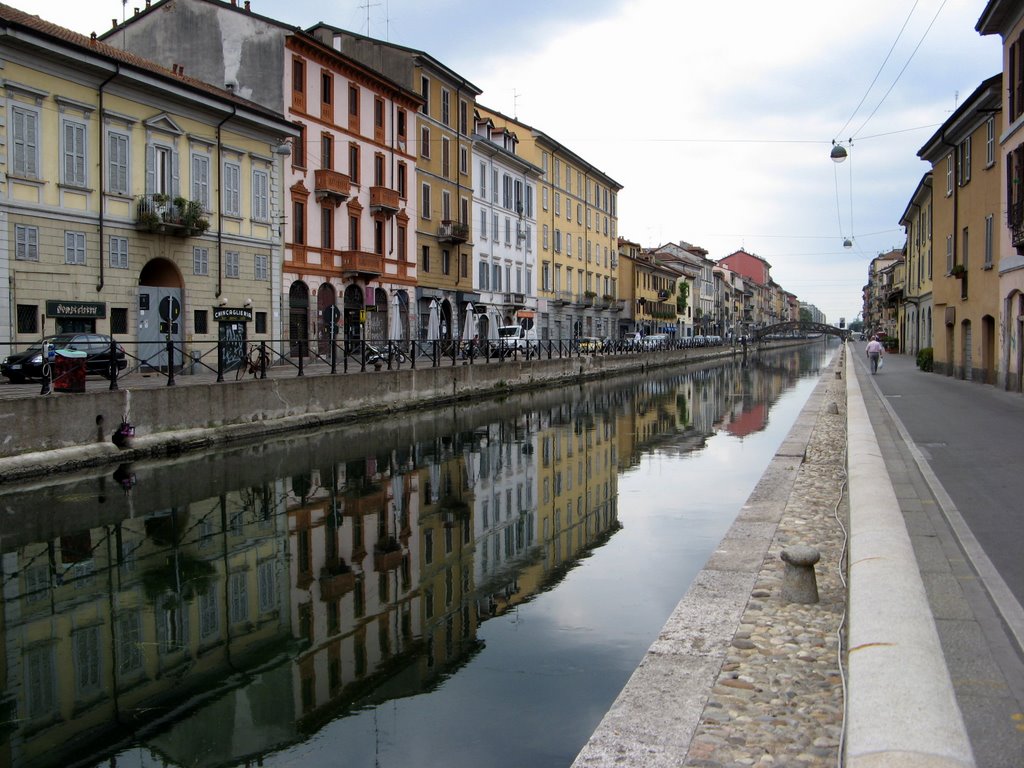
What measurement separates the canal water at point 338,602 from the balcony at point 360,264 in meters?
22.3

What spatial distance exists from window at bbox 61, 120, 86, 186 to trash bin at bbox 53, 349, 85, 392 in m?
11.6

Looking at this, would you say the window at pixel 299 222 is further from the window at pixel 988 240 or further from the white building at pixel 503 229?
the window at pixel 988 240

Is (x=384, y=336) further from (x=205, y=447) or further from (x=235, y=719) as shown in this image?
(x=235, y=719)

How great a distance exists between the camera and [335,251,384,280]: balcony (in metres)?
38.4

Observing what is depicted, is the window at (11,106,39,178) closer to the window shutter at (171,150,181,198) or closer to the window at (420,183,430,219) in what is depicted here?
the window shutter at (171,150,181,198)

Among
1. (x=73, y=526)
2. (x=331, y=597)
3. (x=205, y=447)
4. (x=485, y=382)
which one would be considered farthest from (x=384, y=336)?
(x=331, y=597)

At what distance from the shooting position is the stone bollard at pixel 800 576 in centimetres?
618

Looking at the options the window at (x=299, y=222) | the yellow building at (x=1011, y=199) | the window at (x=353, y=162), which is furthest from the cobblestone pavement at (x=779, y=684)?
the window at (x=353, y=162)

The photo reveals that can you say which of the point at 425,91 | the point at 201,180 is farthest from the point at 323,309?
the point at 425,91

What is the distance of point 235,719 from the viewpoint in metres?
5.69

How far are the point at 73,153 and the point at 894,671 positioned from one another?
2645 cm

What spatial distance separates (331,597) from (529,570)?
7.22ft

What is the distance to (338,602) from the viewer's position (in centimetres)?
806

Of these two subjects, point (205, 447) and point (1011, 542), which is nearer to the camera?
point (1011, 542)
